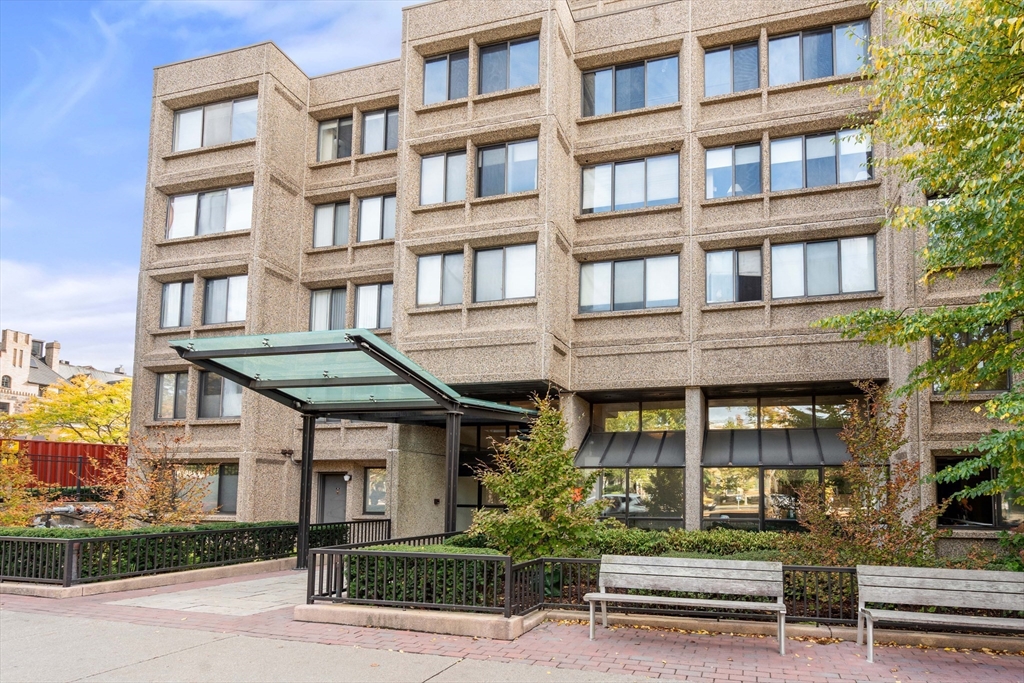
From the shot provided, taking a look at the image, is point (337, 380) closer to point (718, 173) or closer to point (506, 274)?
point (506, 274)

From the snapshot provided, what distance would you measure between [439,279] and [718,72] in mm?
8551

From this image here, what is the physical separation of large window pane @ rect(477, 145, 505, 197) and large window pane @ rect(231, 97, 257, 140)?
7.71 m

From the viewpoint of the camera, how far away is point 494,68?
2116 cm

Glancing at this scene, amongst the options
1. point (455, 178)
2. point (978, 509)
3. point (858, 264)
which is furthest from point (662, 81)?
point (978, 509)

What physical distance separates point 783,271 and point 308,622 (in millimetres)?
13230

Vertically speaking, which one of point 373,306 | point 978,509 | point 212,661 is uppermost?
point 373,306

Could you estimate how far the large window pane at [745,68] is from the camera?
20562 millimetres

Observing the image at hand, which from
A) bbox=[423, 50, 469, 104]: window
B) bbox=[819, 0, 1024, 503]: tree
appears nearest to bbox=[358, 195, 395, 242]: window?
bbox=[423, 50, 469, 104]: window

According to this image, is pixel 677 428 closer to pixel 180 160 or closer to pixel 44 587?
pixel 44 587

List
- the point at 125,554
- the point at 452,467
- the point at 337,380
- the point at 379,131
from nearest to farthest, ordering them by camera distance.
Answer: the point at 125,554 → the point at 337,380 → the point at 452,467 → the point at 379,131

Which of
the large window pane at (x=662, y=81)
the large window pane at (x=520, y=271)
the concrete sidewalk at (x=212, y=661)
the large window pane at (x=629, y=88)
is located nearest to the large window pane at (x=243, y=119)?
the large window pane at (x=520, y=271)

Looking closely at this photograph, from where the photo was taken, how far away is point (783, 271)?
769 inches

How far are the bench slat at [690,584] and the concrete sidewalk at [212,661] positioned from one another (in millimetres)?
1931

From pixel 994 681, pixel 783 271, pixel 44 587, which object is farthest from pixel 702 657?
pixel 783 271
